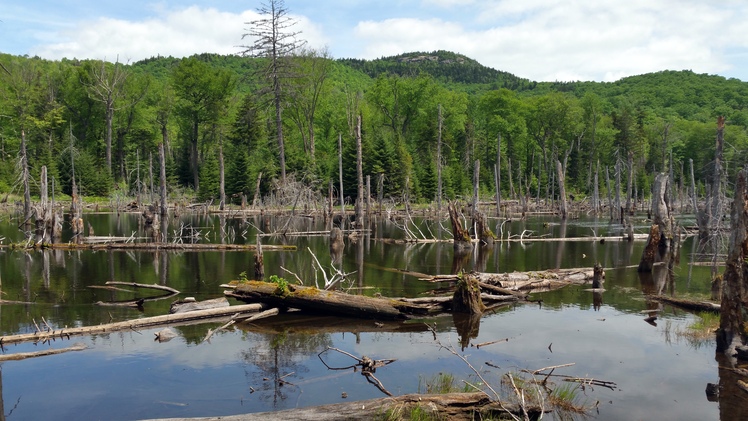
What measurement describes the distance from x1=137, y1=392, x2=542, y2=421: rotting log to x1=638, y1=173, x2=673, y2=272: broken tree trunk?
18.5m

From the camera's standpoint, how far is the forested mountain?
63.8 metres

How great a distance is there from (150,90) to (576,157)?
66840 mm

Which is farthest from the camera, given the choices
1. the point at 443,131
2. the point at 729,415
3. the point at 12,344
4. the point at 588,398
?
the point at 443,131

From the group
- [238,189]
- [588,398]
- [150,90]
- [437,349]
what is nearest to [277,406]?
[437,349]

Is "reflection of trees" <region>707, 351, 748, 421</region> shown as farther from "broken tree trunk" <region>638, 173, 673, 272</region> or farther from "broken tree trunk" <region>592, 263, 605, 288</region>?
"broken tree trunk" <region>638, 173, 673, 272</region>

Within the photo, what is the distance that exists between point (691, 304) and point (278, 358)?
40.8 feet

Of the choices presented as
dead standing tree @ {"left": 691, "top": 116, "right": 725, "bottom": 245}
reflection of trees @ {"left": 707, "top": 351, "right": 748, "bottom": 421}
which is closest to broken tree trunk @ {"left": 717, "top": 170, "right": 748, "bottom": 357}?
reflection of trees @ {"left": 707, "top": 351, "right": 748, "bottom": 421}

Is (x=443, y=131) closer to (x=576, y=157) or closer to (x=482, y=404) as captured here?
(x=576, y=157)

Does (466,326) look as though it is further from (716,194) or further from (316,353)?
(716,194)

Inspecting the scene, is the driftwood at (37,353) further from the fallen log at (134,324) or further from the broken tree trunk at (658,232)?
the broken tree trunk at (658,232)

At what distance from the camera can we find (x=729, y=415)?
949cm

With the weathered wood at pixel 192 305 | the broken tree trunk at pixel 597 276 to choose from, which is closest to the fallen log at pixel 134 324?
the weathered wood at pixel 192 305

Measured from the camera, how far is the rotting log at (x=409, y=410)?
814 cm

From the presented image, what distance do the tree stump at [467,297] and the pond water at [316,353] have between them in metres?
0.45
